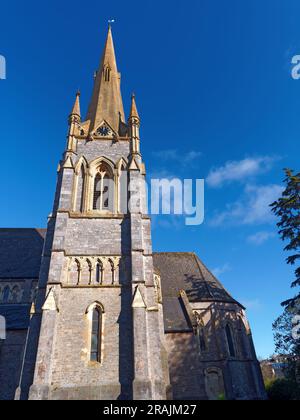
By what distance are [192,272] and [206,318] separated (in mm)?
4851

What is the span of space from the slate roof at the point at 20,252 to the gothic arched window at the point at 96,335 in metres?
8.77

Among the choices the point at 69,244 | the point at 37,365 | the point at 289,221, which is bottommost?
the point at 37,365

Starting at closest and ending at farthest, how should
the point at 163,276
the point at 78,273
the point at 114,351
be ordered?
the point at 114,351 < the point at 78,273 < the point at 163,276

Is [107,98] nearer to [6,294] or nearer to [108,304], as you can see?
[6,294]

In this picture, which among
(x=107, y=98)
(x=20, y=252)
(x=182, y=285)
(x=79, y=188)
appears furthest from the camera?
(x=107, y=98)

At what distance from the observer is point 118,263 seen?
15508 millimetres

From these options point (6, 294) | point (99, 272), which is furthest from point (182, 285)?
point (6, 294)

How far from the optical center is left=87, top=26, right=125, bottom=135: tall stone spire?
23.7m

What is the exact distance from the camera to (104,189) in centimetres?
1930

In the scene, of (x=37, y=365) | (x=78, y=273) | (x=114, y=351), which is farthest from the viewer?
(x=78, y=273)

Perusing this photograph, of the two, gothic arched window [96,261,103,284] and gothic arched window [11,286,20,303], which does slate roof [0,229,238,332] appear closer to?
gothic arched window [11,286,20,303]

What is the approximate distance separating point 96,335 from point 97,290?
2.20 metres
